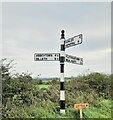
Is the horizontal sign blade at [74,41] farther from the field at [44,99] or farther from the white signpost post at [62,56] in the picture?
the field at [44,99]

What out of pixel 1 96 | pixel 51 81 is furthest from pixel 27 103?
pixel 51 81

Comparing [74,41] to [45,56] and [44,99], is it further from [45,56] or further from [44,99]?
[44,99]

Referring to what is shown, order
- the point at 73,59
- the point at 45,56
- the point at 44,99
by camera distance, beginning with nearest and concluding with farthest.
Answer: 1. the point at 45,56
2. the point at 73,59
3. the point at 44,99

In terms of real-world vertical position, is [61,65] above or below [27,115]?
above

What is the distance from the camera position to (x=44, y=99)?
12.4m

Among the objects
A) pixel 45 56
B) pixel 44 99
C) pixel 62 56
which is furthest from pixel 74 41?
pixel 44 99

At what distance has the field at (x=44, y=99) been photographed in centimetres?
1111

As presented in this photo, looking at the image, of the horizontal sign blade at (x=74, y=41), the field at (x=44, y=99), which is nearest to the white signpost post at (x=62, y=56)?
the horizontal sign blade at (x=74, y=41)

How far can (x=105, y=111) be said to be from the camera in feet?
41.0

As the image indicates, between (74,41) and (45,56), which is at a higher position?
(74,41)

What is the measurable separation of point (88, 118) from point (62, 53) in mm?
2113

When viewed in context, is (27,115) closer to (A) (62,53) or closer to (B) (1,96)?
(B) (1,96)

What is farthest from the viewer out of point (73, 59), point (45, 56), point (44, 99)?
point (44, 99)

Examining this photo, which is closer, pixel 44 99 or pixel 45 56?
pixel 45 56
